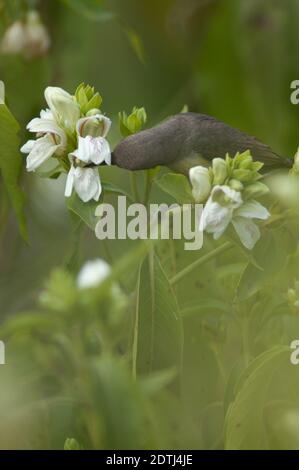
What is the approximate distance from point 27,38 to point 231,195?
66cm

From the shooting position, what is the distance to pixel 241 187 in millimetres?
737

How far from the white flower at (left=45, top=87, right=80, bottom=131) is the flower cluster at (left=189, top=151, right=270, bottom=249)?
10 cm

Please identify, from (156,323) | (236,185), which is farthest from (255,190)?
(156,323)

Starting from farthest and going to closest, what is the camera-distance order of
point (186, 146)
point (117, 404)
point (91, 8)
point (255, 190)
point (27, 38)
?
point (27, 38), point (91, 8), point (186, 146), point (255, 190), point (117, 404)

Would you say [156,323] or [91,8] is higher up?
[91,8]

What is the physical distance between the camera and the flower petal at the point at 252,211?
0.73m

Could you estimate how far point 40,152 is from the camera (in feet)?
2.54

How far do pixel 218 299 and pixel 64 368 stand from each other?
0.12m

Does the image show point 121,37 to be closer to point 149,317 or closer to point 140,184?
point 140,184

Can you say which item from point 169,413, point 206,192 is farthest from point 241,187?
point 169,413

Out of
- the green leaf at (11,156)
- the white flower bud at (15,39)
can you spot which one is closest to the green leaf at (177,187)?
the green leaf at (11,156)

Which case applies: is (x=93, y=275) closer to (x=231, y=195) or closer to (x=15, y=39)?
(x=231, y=195)

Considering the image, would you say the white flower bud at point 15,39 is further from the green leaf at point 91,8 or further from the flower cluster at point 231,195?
the flower cluster at point 231,195

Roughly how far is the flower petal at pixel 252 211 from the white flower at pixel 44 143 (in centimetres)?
13
